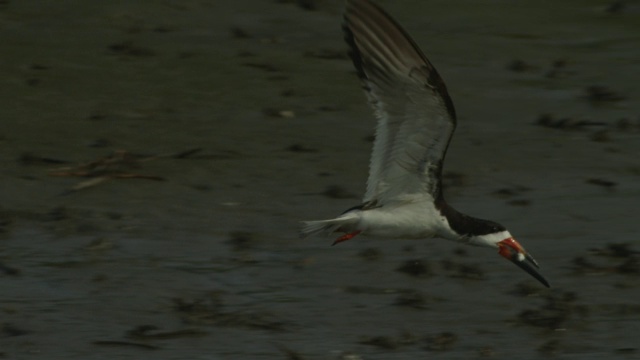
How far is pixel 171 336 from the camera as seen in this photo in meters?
8.88

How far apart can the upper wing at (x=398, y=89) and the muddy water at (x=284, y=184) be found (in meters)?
0.88

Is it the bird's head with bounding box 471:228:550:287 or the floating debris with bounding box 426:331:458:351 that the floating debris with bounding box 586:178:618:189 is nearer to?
the bird's head with bounding box 471:228:550:287

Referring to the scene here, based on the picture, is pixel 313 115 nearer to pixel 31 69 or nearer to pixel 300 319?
pixel 31 69

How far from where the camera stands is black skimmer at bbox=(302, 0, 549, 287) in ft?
29.6

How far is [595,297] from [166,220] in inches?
117

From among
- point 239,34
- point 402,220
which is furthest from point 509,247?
point 239,34

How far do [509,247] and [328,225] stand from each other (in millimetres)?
1169

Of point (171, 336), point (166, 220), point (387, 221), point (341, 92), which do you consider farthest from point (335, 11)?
point (171, 336)

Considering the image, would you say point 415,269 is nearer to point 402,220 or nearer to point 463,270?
point 463,270

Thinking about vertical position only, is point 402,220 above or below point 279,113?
above

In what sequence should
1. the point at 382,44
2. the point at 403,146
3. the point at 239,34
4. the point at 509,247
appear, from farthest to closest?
the point at 239,34
the point at 509,247
the point at 403,146
the point at 382,44

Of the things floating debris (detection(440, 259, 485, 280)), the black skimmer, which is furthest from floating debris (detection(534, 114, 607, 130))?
the black skimmer

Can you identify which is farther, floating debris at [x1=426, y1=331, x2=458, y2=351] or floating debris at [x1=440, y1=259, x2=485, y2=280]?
floating debris at [x1=440, y1=259, x2=485, y2=280]

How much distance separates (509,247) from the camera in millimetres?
9906
